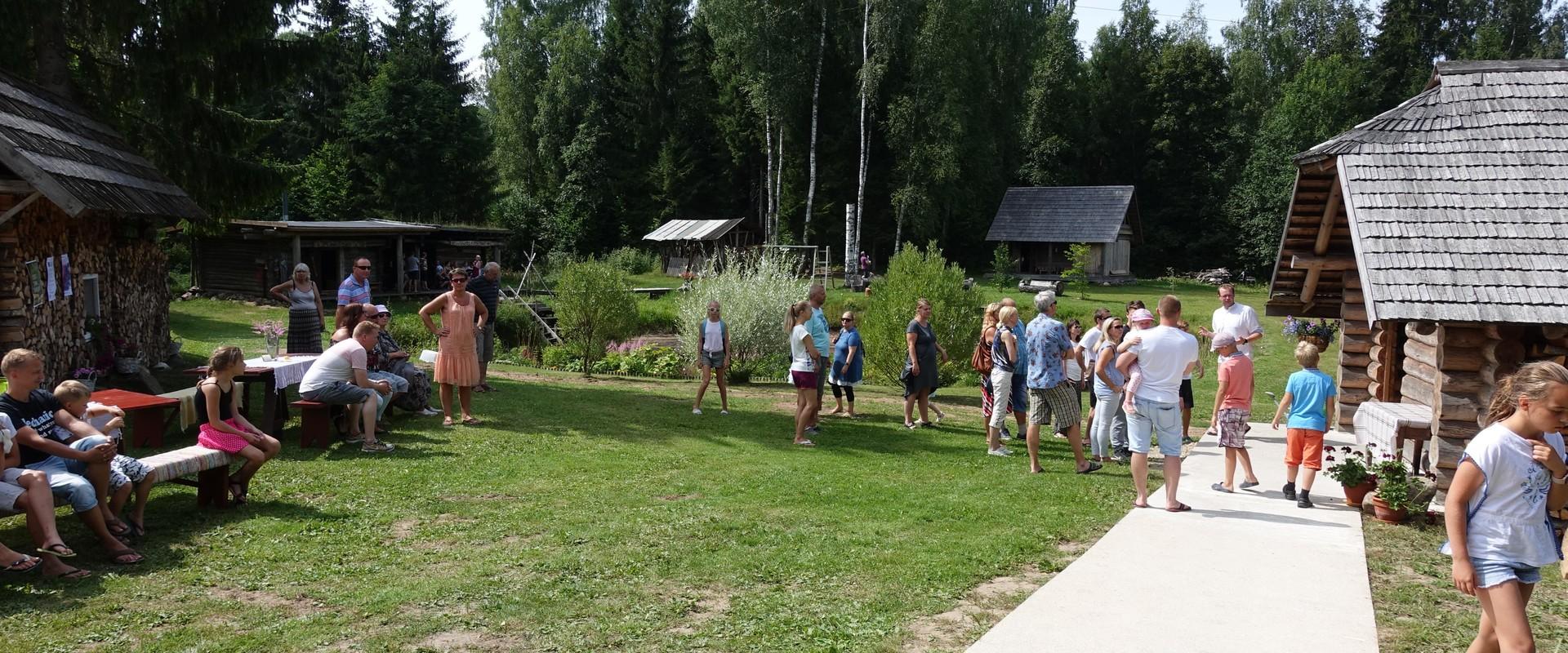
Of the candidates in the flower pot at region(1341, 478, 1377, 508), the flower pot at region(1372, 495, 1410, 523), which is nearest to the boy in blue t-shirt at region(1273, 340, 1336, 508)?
the flower pot at region(1341, 478, 1377, 508)

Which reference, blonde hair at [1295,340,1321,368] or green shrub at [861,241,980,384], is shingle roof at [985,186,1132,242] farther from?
blonde hair at [1295,340,1321,368]

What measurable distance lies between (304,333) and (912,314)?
1072 centimetres

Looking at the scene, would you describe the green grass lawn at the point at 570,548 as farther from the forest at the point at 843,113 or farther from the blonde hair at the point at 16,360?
the forest at the point at 843,113

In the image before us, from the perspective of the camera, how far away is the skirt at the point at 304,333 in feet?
38.2

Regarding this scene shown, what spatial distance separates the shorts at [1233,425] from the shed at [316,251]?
26458 millimetres

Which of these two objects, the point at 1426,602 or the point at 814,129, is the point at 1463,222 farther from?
the point at 814,129

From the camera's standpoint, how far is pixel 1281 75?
188 ft

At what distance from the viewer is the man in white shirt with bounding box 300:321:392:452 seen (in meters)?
9.16

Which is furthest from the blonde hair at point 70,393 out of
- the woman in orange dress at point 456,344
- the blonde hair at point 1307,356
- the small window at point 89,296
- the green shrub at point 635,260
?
the green shrub at point 635,260

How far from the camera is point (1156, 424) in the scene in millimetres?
7902

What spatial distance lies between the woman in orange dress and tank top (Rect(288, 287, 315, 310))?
6.06 feet

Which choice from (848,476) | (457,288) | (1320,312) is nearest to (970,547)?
(848,476)

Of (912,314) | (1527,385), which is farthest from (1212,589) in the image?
(912,314)

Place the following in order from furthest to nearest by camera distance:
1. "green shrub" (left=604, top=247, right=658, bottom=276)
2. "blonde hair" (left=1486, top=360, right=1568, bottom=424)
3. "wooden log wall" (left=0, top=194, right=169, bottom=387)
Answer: "green shrub" (left=604, top=247, right=658, bottom=276)
"wooden log wall" (left=0, top=194, right=169, bottom=387)
"blonde hair" (left=1486, top=360, right=1568, bottom=424)
